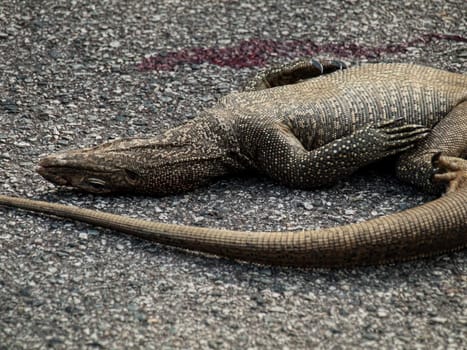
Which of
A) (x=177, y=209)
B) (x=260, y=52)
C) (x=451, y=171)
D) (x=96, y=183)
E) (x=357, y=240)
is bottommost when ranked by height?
(x=177, y=209)

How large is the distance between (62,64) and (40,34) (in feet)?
1.79

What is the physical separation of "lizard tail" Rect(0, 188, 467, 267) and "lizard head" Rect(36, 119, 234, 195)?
75cm

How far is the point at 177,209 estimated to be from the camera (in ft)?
20.7

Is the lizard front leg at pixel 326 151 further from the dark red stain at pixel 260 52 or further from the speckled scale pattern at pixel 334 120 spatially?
the dark red stain at pixel 260 52

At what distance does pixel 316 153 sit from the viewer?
6.25m

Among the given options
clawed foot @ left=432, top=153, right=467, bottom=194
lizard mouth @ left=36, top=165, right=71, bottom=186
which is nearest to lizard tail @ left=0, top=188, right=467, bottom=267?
clawed foot @ left=432, top=153, right=467, bottom=194

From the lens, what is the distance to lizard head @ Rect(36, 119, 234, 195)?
6.29 m

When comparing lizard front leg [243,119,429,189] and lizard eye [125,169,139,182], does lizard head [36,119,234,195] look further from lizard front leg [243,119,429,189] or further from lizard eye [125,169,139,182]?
lizard front leg [243,119,429,189]

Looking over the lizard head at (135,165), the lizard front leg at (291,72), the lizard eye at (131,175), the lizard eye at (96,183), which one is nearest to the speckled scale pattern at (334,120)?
the lizard head at (135,165)

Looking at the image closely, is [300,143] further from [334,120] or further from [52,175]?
[52,175]

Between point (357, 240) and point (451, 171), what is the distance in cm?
107

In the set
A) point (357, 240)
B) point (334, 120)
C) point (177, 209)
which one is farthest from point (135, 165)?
point (357, 240)

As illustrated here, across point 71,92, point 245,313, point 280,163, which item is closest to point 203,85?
point 71,92

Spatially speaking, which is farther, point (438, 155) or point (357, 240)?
point (438, 155)
